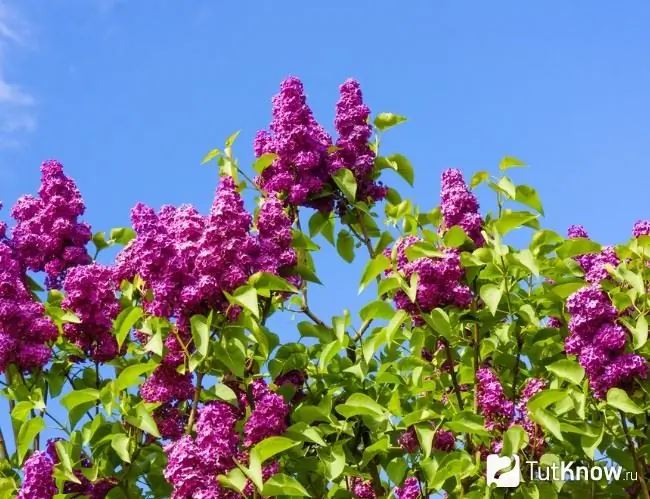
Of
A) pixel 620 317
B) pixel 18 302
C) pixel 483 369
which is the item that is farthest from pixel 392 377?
pixel 18 302

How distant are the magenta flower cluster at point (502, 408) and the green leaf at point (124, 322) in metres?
1.51

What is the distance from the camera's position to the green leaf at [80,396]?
14.8 ft

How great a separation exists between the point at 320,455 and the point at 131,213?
153 centimetres

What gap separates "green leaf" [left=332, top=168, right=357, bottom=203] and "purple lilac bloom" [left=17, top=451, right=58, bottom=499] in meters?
2.03

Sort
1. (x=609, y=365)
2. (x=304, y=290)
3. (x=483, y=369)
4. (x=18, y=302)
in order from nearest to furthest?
(x=609, y=365) → (x=483, y=369) → (x=18, y=302) → (x=304, y=290)

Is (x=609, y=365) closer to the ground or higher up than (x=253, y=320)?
closer to the ground

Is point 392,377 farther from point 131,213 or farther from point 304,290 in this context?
point 131,213

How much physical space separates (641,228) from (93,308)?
8.81ft

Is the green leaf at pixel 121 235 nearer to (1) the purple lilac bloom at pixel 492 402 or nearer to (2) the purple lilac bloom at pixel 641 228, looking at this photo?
(1) the purple lilac bloom at pixel 492 402

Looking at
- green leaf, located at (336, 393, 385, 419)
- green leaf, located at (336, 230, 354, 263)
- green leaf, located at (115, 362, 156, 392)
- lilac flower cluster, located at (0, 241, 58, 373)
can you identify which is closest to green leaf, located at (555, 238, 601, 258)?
green leaf, located at (336, 393, 385, 419)

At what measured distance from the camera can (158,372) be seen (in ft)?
14.9

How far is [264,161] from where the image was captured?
5.60 m

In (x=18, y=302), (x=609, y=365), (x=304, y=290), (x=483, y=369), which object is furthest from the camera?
(x=304, y=290)

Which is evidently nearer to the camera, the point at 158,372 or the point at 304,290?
the point at 158,372
